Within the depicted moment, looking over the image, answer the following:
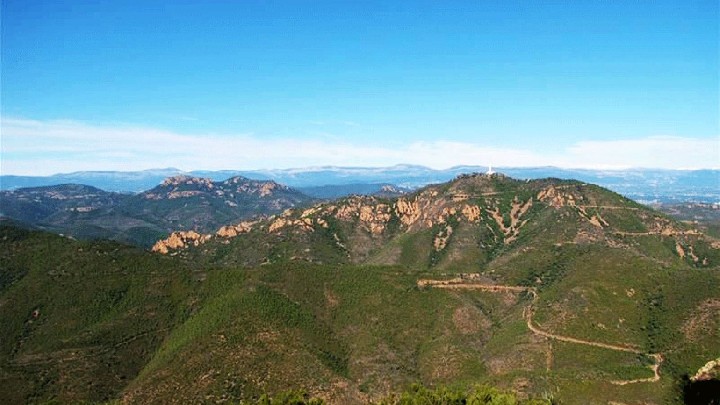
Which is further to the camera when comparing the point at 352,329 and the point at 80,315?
the point at 80,315

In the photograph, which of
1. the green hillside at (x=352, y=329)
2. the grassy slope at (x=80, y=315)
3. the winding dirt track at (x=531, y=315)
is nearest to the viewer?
Result: the winding dirt track at (x=531, y=315)

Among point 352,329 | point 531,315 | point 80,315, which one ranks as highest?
point 531,315

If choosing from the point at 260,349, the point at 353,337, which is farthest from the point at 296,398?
the point at 353,337

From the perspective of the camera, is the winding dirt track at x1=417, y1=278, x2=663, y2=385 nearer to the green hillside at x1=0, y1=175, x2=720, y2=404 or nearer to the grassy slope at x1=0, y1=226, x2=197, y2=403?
the green hillside at x1=0, y1=175, x2=720, y2=404

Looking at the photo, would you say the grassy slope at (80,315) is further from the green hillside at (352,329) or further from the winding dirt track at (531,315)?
the winding dirt track at (531,315)

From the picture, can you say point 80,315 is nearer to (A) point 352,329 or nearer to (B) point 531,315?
(A) point 352,329

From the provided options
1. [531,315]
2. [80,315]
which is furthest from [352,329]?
[80,315]

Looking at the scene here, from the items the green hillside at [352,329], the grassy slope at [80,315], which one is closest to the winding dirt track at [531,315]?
the green hillside at [352,329]

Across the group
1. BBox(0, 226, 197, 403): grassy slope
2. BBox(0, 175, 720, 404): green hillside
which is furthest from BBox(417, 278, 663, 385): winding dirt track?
BBox(0, 226, 197, 403): grassy slope

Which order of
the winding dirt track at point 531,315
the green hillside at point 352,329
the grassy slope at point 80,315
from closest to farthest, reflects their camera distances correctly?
the winding dirt track at point 531,315, the green hillside at point 352,329, the grassy slope at point 80,315

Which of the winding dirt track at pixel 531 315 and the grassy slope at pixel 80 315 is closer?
the winding dirt track at pixel 531 315

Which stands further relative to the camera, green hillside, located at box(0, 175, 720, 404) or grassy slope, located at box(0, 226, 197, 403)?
grassy slope, located at box(0, 226, 197, 403)

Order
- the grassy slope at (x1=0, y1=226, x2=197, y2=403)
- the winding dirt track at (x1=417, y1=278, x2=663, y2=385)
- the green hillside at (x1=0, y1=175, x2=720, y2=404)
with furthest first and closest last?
the grassy slope at (x1=0, y1=226, x2=197, y2=403) → the green hillside at (x1=0, y1=175, x2=720, y2=404) → the winding dirt track at (x1=417, y1=278, x2=663, y2=385)
